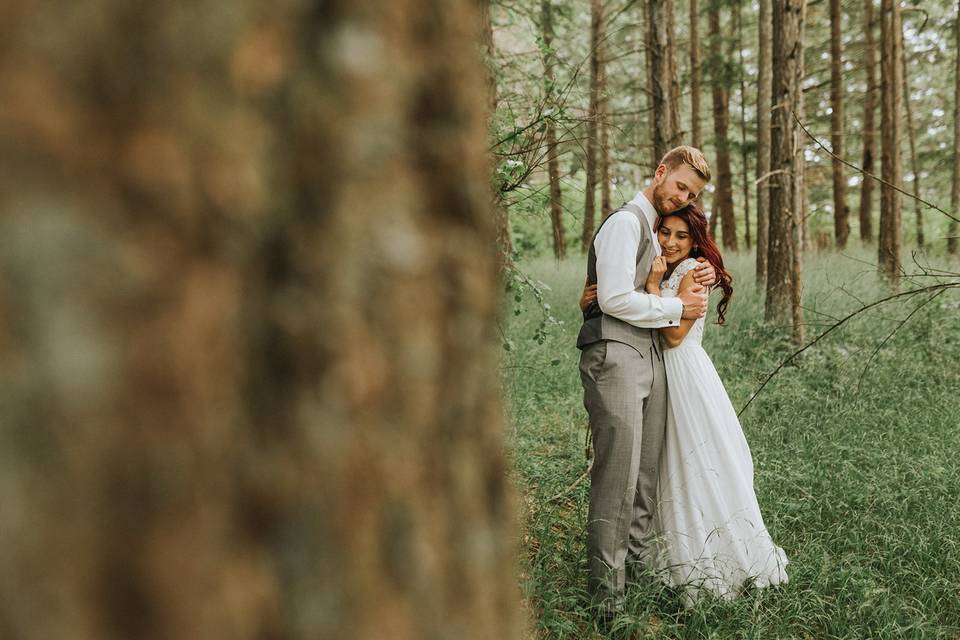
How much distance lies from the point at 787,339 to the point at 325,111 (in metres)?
7.90

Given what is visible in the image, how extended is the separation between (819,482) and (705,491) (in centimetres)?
148

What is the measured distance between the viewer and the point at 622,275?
326 centimetres

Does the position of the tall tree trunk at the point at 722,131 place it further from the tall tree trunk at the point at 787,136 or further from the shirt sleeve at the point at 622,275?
the shirt sleeve at the point at 622,275

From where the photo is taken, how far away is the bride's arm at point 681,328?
345cm

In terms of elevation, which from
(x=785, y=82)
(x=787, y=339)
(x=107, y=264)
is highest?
(x=785, y=82)

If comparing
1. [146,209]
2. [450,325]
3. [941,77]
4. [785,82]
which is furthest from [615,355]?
[941,77]

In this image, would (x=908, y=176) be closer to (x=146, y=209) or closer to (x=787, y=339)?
(x=787, y=339)

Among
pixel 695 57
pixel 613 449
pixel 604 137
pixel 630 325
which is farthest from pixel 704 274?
pixel 695 57

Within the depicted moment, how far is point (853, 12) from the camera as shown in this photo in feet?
61.4

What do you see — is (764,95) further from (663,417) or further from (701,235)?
(663,417)

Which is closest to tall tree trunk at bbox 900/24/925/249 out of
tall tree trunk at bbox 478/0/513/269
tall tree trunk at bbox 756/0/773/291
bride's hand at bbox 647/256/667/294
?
tall tree trunk at bbox 756/0/773/291

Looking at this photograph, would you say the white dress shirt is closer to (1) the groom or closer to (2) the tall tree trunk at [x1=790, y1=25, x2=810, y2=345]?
(1) the groom

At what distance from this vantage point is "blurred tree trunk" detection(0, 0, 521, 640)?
1.08 feet

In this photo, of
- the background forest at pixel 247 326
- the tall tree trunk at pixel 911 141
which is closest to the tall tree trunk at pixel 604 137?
the background forest at pixel 247 326
